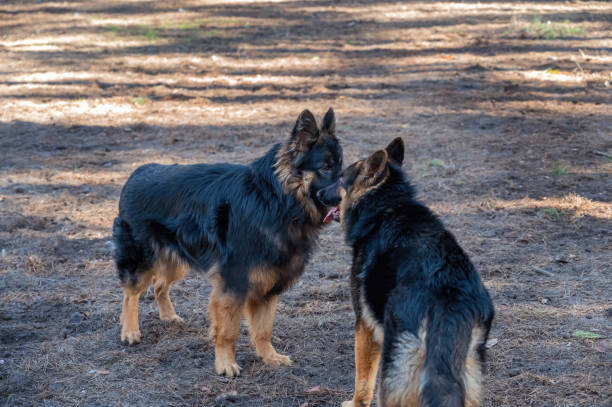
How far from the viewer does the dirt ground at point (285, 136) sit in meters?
5.02

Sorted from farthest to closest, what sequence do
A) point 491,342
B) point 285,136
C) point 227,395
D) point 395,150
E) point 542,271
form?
point 285,136
point 542,271
point 491,342
point 395,150
point 227,395

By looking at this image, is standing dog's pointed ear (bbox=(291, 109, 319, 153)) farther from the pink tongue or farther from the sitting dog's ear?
the sitting dog's ear

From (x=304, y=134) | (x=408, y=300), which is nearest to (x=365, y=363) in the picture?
(x=408, y=300)

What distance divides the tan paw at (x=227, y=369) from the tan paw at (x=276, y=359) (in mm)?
314

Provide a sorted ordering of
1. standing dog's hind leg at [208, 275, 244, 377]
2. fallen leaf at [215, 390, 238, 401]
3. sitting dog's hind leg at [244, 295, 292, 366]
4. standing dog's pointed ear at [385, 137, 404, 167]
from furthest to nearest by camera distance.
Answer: sitting dog's hind leg at [244, 295, 292, 366] → standing dog's hind leg at [208, 275, 244, 377] → standing dog's pointed ear at [385, 137, 404, 167] → fallen leaf at [215, 390, 238, 401]

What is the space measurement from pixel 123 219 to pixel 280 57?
1262cm

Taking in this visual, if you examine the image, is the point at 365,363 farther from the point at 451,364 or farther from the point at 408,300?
the point at 451,364

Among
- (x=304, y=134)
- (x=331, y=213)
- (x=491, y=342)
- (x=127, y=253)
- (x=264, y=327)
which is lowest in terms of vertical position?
(x=491, y=342)

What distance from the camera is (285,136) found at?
1145 centimetres

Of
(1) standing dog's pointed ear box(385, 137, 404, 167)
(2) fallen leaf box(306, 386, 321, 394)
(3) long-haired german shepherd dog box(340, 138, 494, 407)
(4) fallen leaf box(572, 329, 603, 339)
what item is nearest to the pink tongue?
(3) long-haired german shepherd dog box(340, 138, 494, 407)

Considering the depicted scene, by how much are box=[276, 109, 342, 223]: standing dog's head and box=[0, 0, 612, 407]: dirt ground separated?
1476mm

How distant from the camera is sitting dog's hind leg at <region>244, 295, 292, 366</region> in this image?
521cm

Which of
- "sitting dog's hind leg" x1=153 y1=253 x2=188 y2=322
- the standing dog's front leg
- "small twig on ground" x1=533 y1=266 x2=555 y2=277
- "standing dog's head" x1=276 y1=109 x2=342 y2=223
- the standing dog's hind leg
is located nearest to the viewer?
the standing dog's front leg

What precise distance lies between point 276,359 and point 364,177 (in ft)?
6.33
